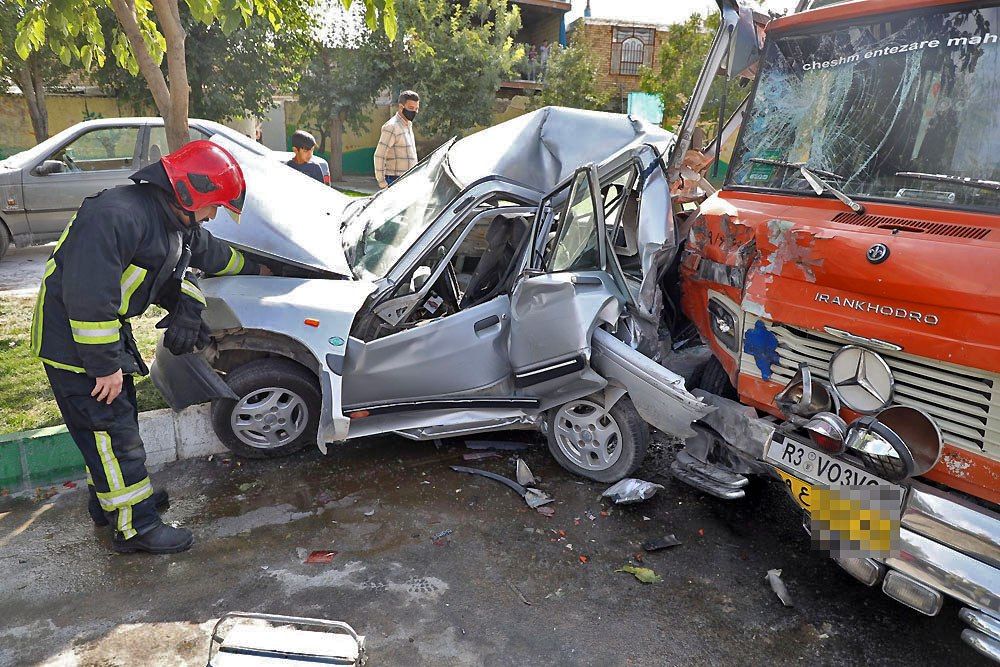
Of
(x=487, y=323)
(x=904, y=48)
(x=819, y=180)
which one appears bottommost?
(x=487, y=323)

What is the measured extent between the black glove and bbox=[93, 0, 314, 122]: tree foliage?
47.0 ft

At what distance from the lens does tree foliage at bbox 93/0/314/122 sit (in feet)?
53.1

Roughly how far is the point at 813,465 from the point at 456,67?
1977cm

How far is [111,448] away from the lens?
10.5 ft

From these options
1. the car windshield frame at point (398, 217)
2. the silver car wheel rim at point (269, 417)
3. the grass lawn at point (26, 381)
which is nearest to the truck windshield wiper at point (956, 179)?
the car windshield frame at point (398, 217)

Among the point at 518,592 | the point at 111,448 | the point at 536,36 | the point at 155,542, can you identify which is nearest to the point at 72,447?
the point at 111,448

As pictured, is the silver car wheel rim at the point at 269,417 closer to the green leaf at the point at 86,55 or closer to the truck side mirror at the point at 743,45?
the truck side mirror at the point at 743,45

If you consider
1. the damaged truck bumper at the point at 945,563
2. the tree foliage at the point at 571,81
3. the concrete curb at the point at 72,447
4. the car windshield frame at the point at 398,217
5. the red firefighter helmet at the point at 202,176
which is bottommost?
the concrete curb at the point at 72,447

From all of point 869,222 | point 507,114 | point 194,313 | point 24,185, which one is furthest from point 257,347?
point 507,114

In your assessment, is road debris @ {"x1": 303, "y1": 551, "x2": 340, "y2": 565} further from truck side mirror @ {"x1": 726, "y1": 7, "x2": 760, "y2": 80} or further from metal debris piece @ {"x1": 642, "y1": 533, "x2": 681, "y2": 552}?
truck side mirror @ {"x1": 726, "y1": 7, "x2": 760, "y2": 80}

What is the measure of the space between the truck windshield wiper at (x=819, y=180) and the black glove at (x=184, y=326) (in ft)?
9.85

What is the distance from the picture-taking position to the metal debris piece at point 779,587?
9.97ft

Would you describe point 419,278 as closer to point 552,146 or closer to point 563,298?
point 563,298

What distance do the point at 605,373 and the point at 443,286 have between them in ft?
4.07
